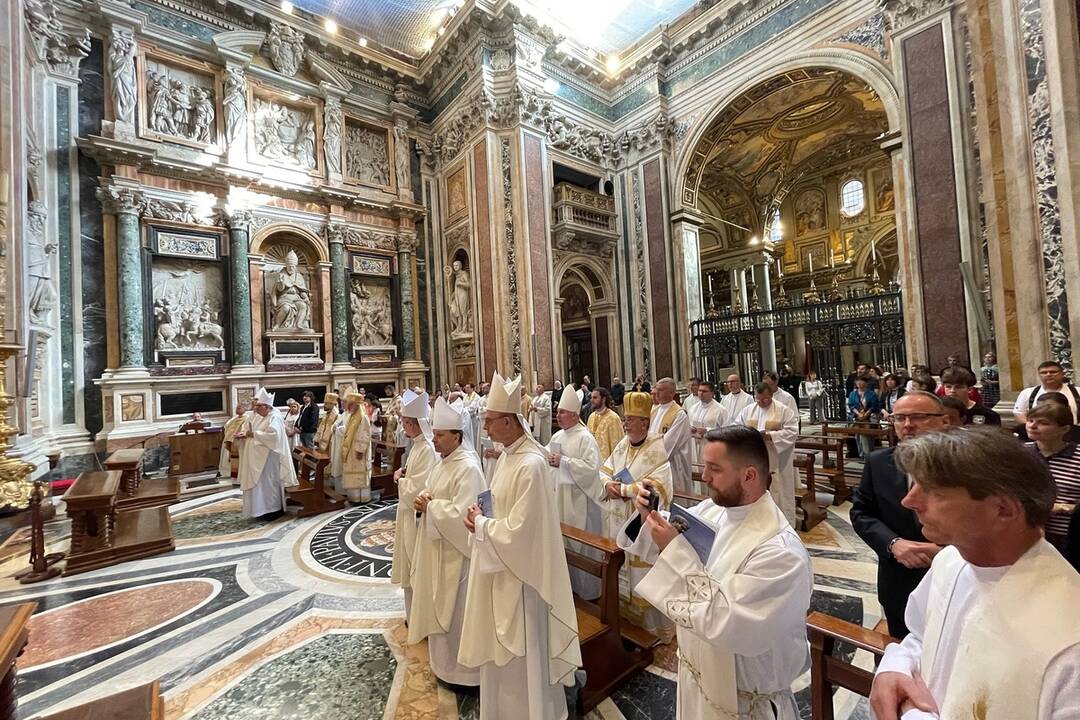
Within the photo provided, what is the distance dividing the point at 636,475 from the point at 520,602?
1495mm

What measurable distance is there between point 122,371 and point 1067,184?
15.9m

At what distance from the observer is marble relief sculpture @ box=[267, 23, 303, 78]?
508 inches

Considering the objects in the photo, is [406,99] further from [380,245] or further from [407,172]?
[380,245]

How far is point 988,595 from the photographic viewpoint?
100 cm

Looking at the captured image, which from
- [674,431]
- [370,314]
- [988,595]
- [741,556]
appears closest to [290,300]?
[370,314]

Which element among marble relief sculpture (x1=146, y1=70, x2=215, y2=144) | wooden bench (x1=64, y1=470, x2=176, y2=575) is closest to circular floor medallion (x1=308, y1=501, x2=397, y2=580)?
wooden bench (x1=64, y1=470, x2=176, y2=575)

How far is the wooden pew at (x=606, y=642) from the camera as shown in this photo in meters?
2.89

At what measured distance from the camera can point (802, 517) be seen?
5762 mm

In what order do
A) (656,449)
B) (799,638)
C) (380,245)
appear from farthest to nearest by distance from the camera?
1. (380,245)
2. (656,449)
3. (799,638)

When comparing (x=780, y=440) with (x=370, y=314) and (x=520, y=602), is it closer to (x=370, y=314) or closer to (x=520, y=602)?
(x=520, y=602)

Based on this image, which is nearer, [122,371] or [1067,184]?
[1067,184]

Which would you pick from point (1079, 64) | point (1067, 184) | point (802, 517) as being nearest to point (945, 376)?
point (802, 517)

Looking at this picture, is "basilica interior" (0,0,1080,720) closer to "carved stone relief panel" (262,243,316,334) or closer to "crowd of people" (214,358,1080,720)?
"carved stone relief panel" (262,243,316,334)

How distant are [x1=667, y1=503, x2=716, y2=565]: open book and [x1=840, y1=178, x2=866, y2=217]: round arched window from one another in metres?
24.9
